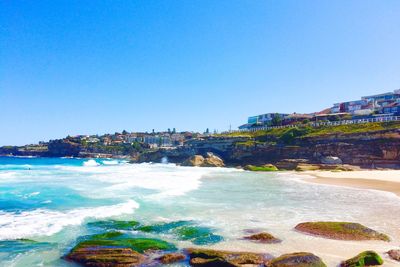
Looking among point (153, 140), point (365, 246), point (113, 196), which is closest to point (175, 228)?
point (365, 246)

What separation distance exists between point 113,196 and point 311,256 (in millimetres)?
17911

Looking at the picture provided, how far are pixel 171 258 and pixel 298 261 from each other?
12.4 ft

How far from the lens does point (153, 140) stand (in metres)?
188

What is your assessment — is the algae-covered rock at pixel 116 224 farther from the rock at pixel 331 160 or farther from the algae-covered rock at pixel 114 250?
the rock at pixel 331 160

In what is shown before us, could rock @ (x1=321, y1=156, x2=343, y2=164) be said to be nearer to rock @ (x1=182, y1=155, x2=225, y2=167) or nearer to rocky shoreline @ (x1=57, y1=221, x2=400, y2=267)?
rock @ (x1=182, y1=155, x2=225, y2=167)

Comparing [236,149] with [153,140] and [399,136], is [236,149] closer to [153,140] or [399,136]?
[399,136]

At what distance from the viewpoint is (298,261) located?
10.2m

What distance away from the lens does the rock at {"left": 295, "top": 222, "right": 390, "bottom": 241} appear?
43.0ft

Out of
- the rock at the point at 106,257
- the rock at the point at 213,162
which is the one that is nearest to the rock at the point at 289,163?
the rock at the point at 213,162

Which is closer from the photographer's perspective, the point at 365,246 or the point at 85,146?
the point at 365,246

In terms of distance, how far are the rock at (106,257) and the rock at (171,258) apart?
59cm

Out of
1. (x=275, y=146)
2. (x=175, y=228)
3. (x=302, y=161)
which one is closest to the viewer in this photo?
(x=175, y=228)

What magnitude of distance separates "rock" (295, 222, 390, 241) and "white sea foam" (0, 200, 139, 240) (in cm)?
944

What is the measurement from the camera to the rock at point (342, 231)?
43.0 ft
